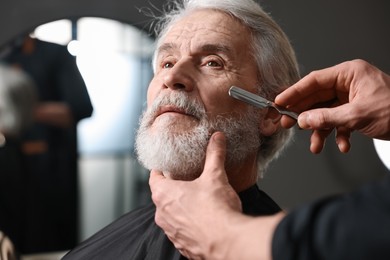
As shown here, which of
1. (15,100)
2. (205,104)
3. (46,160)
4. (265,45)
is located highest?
(265,45)

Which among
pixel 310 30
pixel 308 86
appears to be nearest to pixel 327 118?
pixel 308 86

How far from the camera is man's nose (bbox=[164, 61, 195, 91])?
1.32m

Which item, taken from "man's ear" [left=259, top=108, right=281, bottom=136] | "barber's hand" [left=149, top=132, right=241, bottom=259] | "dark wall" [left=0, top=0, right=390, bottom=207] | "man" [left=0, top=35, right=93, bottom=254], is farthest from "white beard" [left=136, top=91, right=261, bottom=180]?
"man" [left=0, top=35, right=93, bottom=254]

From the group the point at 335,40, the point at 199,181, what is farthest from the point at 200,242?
the point at 335,40

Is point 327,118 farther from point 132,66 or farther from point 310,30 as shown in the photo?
point 132,66

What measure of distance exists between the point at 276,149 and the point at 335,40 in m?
0.91

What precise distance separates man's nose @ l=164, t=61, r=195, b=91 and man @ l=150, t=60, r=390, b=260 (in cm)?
23

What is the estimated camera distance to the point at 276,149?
161cm

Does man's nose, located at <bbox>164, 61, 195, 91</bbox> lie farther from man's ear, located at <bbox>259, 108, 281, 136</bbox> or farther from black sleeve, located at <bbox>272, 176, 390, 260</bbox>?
black sleeve, located at <bbox>272, 176, 390, 260</bbox>

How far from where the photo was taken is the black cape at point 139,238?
1.37 m

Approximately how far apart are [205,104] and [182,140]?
12cm

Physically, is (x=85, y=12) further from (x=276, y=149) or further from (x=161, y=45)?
(x=276, y=149)

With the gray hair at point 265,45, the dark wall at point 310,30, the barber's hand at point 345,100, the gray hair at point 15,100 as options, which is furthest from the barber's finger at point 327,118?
the gray hair at point 15,100

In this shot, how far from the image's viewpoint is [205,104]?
4.43ft
